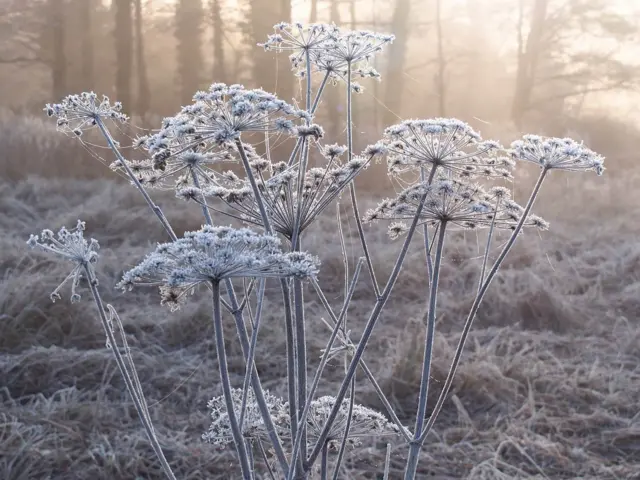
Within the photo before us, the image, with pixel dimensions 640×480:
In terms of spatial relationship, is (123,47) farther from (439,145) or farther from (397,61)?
(439,145)

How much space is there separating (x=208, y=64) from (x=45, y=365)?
49.8ft

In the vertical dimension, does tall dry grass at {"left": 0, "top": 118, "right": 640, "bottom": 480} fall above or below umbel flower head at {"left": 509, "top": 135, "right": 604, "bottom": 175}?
below

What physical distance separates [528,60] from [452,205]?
1833 cm

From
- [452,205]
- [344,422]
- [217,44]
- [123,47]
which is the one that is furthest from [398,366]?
[123,47]

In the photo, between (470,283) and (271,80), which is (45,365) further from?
(271,80)

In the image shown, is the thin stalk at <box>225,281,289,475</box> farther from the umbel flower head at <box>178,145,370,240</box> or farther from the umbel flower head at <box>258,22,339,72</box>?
the umbel flower head at <box>258,22,339,72</box>

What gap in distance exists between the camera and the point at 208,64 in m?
18.2

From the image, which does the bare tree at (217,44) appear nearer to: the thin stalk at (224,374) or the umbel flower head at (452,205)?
the umbel flower head at (452,205)

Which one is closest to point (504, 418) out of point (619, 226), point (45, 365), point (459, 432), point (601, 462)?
point (459, 432)

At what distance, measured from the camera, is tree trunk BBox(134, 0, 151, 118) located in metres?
16.8

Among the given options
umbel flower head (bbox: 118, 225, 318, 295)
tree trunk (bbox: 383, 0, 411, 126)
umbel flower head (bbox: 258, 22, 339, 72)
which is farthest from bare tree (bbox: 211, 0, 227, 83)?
umbel flower head (bbox: 118, 225, 318, 295)

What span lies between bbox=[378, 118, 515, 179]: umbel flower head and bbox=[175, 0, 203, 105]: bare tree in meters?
16.5

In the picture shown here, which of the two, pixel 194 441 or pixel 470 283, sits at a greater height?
pixel 194 441

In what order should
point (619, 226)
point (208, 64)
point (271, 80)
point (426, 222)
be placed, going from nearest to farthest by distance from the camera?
1. point (426, 222)
2. point (619, 226)
3. point (271, 80)
4. point (208, 64)
